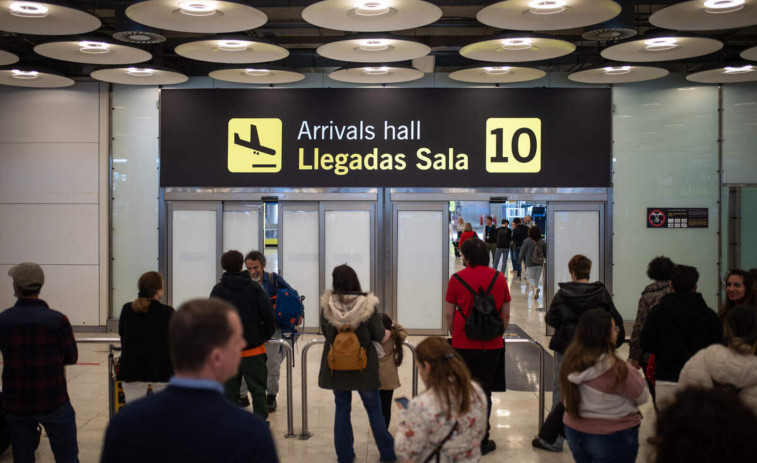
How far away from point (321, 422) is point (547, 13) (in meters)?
4.50

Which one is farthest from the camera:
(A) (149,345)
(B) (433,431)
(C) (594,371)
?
(A) (149,345)

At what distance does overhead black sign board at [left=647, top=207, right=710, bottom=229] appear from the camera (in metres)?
10.9

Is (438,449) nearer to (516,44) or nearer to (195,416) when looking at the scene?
(195,416)

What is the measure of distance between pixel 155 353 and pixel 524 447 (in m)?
3.10

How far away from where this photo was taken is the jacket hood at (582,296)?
5.16m

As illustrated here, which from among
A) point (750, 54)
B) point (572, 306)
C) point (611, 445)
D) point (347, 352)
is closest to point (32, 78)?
point (347, 352)

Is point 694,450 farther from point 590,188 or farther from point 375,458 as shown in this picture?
point 590,188

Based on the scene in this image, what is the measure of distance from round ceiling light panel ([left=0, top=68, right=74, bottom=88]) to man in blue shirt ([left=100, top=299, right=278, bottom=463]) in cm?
878

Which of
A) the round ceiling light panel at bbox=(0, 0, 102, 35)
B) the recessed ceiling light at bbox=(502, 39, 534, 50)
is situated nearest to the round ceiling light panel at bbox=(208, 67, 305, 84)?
the round ceiling light panel at bbox=(0, 0, 102, 35)

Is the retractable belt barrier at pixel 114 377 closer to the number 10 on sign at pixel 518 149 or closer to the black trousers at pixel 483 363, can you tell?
the black trousers at pixel 483 363

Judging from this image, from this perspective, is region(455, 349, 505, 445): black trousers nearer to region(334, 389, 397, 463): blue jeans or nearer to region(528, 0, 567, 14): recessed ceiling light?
region(334, 389, 397, 463): blue jeans

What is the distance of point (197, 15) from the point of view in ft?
22.4

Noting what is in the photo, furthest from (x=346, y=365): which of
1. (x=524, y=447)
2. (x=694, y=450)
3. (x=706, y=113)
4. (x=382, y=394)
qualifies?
(x=706, y=113)

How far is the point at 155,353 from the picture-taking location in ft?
15.8
